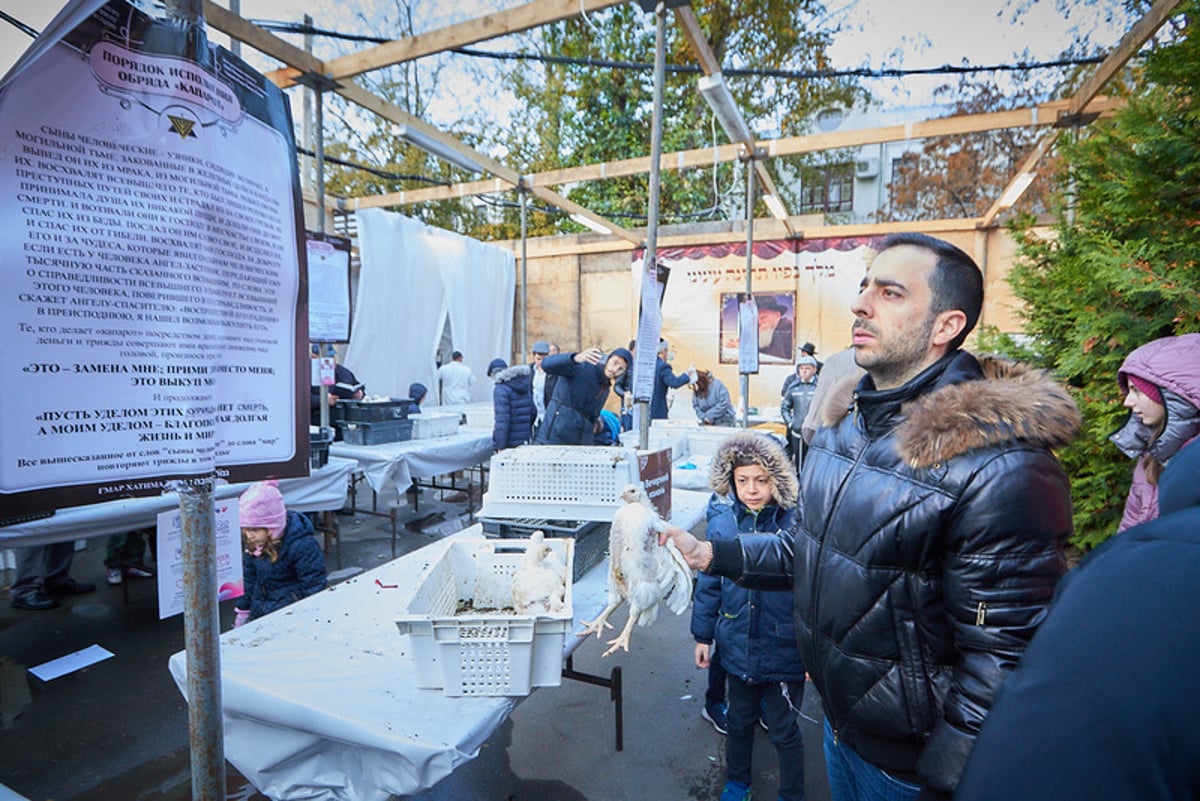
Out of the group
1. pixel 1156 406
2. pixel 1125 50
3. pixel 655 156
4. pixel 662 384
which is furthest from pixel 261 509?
pixel 1125 50

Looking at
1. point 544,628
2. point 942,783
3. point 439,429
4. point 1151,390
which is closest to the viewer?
point 942,783

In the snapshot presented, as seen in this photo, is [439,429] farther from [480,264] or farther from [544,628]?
[480,264]

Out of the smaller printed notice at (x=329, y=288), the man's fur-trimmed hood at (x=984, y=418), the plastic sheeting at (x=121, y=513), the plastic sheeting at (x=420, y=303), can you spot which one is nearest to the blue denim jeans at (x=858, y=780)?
the man's fur-trimmed hood at (x=984, y=418)

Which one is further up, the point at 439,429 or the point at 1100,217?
the point at 1100,217

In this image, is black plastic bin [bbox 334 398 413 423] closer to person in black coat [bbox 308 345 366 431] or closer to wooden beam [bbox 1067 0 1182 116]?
person in black coat [bbox 308 345 366 431]

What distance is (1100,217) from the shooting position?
3.04m

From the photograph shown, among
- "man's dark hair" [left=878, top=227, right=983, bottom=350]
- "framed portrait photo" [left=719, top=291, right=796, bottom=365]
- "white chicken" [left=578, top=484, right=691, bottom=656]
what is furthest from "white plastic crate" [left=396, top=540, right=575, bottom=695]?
"framed portrait photo" [left=719, top=291, right=796, bottom=365]

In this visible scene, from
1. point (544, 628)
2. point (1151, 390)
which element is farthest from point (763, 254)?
point (544, 628)

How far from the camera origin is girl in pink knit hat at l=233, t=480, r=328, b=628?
2740 millimetres

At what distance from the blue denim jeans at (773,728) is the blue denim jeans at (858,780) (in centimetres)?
69

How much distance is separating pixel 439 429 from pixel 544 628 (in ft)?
14.8

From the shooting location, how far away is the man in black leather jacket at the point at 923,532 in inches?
39.8

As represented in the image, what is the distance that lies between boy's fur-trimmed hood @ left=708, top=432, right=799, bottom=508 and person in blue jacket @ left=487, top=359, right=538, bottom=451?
3547mm

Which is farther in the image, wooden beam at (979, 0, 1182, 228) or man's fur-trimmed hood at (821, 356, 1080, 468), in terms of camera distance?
wooden beam at (979, 0, 1182, 228)
